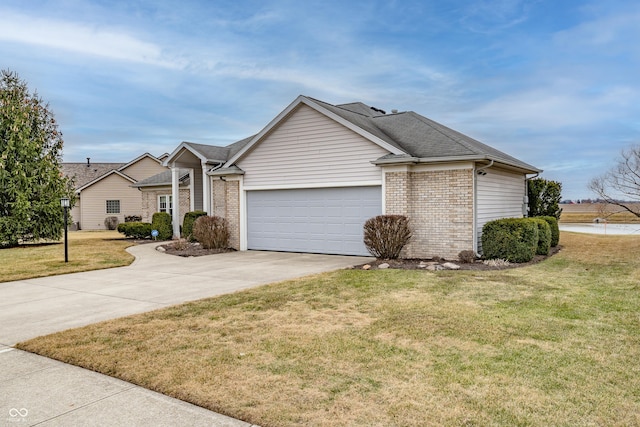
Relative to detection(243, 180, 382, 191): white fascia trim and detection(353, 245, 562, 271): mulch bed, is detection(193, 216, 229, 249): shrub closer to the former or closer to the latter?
detection(243, 180, 382, 191): white fascia trim

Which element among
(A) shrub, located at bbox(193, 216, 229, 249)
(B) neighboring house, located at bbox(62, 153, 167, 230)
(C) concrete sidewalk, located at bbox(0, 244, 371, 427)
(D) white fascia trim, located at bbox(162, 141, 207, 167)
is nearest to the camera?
(C) concrete sidewalk, located at bbox(0, 244, 371, 427)

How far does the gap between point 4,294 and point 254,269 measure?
17.6 feet

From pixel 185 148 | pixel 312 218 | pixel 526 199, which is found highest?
pixel 185 148

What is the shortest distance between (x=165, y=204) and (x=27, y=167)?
22.8 feet

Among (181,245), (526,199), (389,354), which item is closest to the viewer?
(389,354)

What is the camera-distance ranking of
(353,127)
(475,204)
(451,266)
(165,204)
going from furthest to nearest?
(165,204)
(353,127)
(475,204)
(451,266)

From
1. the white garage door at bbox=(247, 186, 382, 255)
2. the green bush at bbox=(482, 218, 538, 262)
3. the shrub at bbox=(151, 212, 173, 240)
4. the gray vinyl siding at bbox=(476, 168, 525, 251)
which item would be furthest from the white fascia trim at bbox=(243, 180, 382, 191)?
the shrub at bbox=(151, 212, 173, 240)

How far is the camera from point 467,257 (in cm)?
1198

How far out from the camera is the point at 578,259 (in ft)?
43.9

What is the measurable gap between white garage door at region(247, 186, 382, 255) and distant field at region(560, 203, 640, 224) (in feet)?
37.7

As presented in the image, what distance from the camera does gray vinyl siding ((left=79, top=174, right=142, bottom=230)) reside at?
113 ft

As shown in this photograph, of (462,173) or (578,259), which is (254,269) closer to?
(462,173)

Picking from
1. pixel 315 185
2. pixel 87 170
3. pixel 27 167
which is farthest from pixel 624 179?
pixel 87 170

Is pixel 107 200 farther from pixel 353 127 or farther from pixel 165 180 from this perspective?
pixel 353 127
